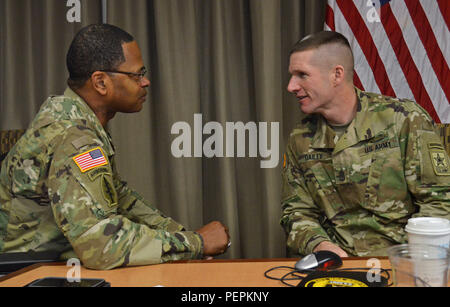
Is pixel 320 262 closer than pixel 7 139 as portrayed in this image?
Yes

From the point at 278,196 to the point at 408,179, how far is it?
110 cm

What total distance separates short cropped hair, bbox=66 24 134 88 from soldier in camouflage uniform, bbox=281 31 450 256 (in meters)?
0.75

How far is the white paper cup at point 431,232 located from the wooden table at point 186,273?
0.15 meters

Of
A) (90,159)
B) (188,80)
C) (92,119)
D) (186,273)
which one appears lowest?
(186,273)

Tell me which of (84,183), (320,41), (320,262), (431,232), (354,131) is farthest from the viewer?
(320,41)

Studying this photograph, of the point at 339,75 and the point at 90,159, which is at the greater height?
the point at 339,75

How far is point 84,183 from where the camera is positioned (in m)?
1.15

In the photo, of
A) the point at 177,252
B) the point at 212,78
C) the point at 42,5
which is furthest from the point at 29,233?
the point at 42,5

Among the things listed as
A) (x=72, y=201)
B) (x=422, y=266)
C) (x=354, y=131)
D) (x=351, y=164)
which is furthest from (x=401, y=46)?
(x=72, y=201)

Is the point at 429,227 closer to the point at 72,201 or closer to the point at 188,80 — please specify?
the point at 72,201

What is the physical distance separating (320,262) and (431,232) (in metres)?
0.26

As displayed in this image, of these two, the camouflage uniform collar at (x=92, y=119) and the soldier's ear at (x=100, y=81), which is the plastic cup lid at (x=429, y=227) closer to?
the camouflage uniform collar at (x=92, y=119)

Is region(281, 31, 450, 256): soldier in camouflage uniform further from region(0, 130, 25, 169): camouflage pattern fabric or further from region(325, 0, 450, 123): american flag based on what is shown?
region(0, 130, 25, 169): camouflage pattern fabric

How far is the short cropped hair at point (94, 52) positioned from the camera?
145 cm
